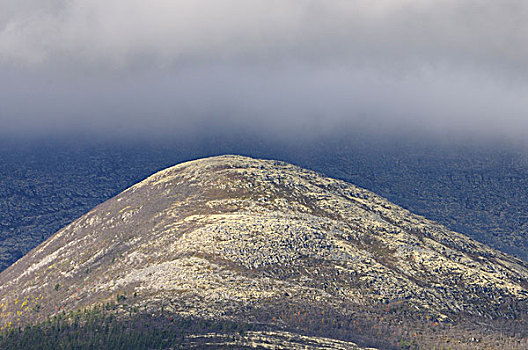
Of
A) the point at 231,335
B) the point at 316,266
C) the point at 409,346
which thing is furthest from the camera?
the point at 316,266

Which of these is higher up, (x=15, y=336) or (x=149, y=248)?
(x=149, y=248)

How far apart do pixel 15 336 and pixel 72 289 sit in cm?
3030

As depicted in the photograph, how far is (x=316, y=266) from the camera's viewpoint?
189 m

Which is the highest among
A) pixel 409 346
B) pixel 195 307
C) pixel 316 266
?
A: pixel 316 266

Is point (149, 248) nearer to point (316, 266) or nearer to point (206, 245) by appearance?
point (206, 245)

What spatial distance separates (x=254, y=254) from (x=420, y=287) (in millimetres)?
58770

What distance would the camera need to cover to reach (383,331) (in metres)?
161

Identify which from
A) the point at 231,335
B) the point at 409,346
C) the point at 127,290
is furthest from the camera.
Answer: the point at 127,290

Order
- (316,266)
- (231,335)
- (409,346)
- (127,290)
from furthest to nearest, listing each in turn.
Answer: (316,266) → (127,290) → (409,346) → (231,335)

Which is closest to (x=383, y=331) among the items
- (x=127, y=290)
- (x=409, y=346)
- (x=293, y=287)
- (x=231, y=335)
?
(x=409, y=346)

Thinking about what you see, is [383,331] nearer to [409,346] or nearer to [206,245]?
[409,346]

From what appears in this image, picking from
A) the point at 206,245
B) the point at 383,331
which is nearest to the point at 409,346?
the point at 383,331

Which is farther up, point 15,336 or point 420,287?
point 420,287

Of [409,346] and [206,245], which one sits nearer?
[409,346]
